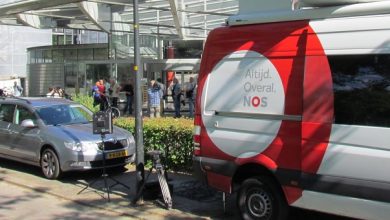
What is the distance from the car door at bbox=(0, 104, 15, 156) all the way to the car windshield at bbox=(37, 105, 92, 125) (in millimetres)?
921

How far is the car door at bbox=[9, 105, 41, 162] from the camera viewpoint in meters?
10.7

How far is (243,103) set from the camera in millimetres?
6703

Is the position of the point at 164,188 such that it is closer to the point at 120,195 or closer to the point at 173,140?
the point at 120,195

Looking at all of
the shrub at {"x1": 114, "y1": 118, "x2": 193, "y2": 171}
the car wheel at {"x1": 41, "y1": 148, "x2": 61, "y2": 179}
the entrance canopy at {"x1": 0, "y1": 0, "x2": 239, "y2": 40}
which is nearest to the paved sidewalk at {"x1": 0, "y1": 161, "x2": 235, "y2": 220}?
the car wheel at {"x1": 41, "y1": 148, "x2": 61, "y2": 179}

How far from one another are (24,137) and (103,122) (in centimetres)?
294

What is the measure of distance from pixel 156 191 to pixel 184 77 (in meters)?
21.4

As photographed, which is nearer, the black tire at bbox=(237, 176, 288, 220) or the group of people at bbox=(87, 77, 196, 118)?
the black tire at bbox=(237, 176, 288, 220)

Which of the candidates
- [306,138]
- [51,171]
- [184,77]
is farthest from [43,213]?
[184,77]

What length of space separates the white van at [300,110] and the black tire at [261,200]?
0.04ft

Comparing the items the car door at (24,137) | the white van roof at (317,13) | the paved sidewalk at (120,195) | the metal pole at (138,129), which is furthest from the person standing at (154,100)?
the white van roof at (317,13)

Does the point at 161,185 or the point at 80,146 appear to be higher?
the point at 80,146

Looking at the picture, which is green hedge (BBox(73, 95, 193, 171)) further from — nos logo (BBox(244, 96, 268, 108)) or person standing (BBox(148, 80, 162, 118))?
person standing (BBox(148, 80, 162, 118))

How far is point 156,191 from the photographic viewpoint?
27.0 ft

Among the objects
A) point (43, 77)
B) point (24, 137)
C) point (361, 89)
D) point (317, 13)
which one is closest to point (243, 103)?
point (317, 13)
